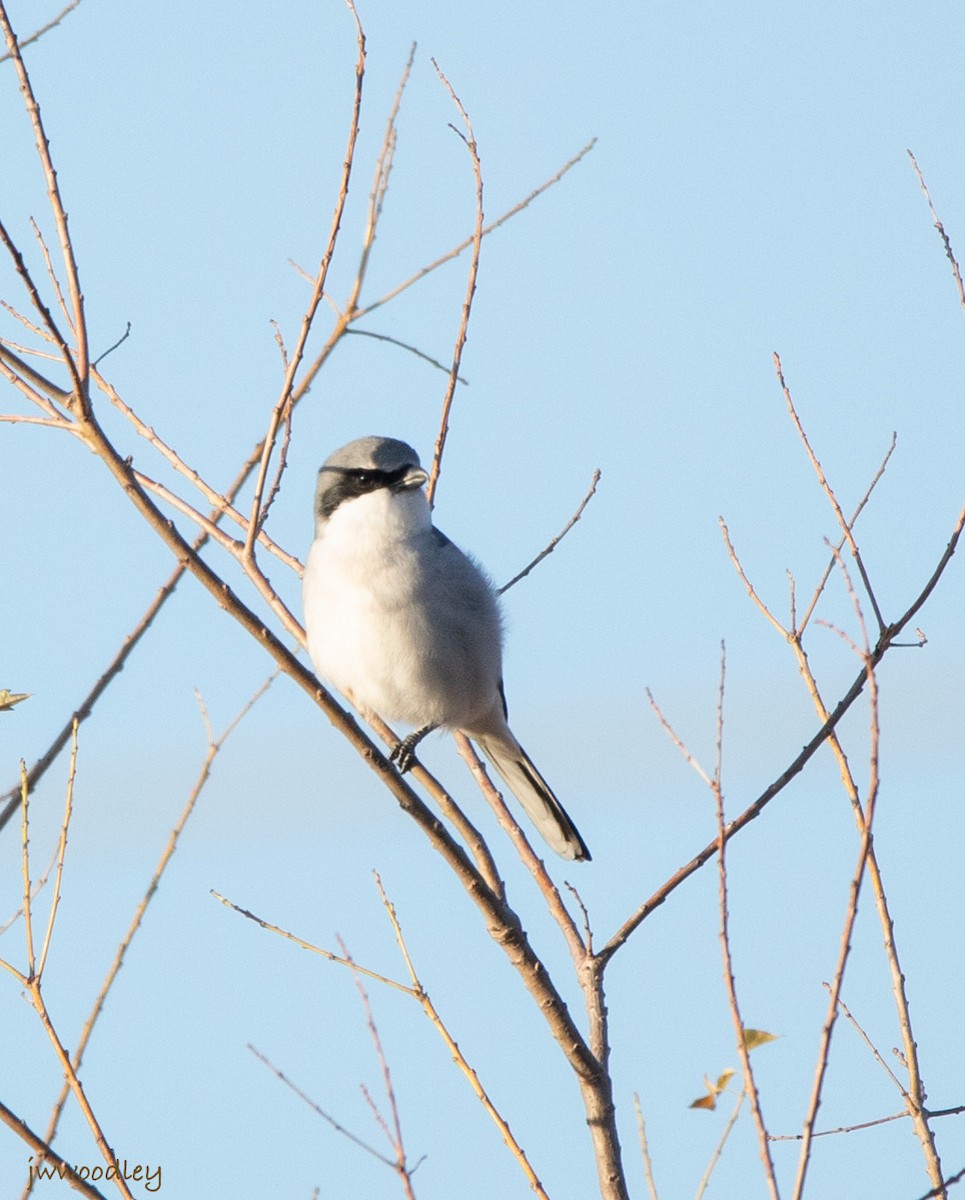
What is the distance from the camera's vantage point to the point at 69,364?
3.04m

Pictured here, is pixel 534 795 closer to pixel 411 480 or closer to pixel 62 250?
pixel 411 480

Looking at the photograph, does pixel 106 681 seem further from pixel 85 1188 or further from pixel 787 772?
pixel 787 772

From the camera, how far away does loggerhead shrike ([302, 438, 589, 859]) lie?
5.42 meters

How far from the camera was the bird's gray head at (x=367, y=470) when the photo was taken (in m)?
5.72

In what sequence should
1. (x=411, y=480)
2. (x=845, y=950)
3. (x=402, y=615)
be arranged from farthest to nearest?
1. (x=411, y=480)
2. (x=402, y=615)
3. (x=845, y=950)

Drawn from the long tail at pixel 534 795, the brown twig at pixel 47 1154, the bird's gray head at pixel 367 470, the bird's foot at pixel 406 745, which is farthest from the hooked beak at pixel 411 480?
the brown twig at pixel 47 1154

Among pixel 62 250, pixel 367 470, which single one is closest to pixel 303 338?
pixel 62 250

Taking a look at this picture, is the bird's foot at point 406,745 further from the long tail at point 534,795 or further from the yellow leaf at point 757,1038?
the yellow leaf at point 757,1038

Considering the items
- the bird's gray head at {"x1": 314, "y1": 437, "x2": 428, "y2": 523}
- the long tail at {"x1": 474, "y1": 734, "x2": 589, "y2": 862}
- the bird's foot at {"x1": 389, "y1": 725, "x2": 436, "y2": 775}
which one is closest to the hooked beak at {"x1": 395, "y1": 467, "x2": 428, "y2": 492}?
the bird's gray head at {"x1": 314, "y1": 437, "x2": 428, "y2": 523}

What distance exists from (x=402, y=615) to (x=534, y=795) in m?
0.95

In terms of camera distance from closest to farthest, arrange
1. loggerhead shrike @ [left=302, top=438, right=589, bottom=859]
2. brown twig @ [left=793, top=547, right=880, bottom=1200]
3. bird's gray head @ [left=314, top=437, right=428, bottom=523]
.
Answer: brown twig @ [left=793, top=547, right=880, bottom=1200] < loggerhead shrike @ [left=302, top=438, right=589, bottom=859] < bird's gray head @ [left=314, top=437, right=428, bottom=523]

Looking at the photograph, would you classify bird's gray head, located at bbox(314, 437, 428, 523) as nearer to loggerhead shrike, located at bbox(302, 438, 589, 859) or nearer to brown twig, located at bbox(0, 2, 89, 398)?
loggerhead shrike, located at bbox(302, 438, 589, 859)

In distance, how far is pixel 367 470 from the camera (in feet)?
18.9

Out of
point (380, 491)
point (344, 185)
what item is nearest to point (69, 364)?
point (344, 185)
